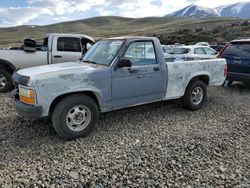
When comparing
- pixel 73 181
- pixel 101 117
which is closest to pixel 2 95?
pixel 101 117

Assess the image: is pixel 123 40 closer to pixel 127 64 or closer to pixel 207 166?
pixel 127 64

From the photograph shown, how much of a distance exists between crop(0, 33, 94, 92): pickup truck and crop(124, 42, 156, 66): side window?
13.3 feet

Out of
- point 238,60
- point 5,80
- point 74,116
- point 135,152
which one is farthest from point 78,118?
point 238,60

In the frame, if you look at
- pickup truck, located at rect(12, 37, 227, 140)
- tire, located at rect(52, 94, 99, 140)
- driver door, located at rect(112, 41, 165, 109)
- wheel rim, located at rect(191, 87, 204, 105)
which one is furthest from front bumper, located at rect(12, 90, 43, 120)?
wheel rim, located at rect(191, 87, 204, 105)

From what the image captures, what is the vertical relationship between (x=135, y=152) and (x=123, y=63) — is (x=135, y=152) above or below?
below

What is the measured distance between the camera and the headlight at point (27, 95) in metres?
4.40

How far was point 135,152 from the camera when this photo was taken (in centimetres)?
447

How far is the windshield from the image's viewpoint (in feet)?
17.6

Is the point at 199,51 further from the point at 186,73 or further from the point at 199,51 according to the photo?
the point at 186,73

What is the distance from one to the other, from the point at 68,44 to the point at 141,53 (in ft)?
14.5

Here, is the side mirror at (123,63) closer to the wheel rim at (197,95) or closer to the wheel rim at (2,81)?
the wheel rim at (197,95)

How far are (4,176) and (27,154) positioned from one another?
2.12 ft

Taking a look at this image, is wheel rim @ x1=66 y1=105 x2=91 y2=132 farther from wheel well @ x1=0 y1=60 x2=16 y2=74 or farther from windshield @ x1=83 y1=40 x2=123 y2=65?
wheel well @ x1=0 y1=60 x2=16 y2=74

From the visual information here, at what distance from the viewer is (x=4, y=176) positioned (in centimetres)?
374
